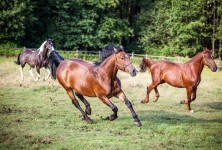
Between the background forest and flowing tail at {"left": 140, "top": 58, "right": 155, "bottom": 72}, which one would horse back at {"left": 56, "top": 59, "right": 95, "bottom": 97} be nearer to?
flowing tail at {"left": 140, "top": 58, "right": 155, "bottom": 72}

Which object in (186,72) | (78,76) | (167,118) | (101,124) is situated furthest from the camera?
(186,72)

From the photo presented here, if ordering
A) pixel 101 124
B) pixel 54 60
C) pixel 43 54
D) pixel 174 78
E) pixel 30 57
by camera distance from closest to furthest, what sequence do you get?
pixel 101 124
pixel 54 60
pixel 174 78
pixel 43 54
pixel 30 57

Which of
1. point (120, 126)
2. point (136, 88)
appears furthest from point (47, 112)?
point (136, 88)

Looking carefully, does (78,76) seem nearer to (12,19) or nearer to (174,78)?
(174,78)

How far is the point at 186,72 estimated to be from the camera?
1372 cm

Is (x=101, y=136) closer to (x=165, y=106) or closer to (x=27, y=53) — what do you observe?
(x=165, y=106)

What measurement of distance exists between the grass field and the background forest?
2246cm

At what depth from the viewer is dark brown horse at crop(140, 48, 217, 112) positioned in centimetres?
1341

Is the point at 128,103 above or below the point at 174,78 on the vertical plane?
above

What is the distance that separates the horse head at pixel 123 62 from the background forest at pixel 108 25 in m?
29.7

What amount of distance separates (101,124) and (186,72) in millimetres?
5176

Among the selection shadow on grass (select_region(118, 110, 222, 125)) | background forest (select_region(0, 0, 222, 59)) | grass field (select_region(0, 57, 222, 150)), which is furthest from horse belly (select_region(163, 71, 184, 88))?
background forest (select_region(0, 0, 222, 59))

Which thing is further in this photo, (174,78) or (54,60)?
(174,78)

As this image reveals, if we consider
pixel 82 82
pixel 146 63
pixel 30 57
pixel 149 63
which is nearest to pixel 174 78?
pixel 149 63
